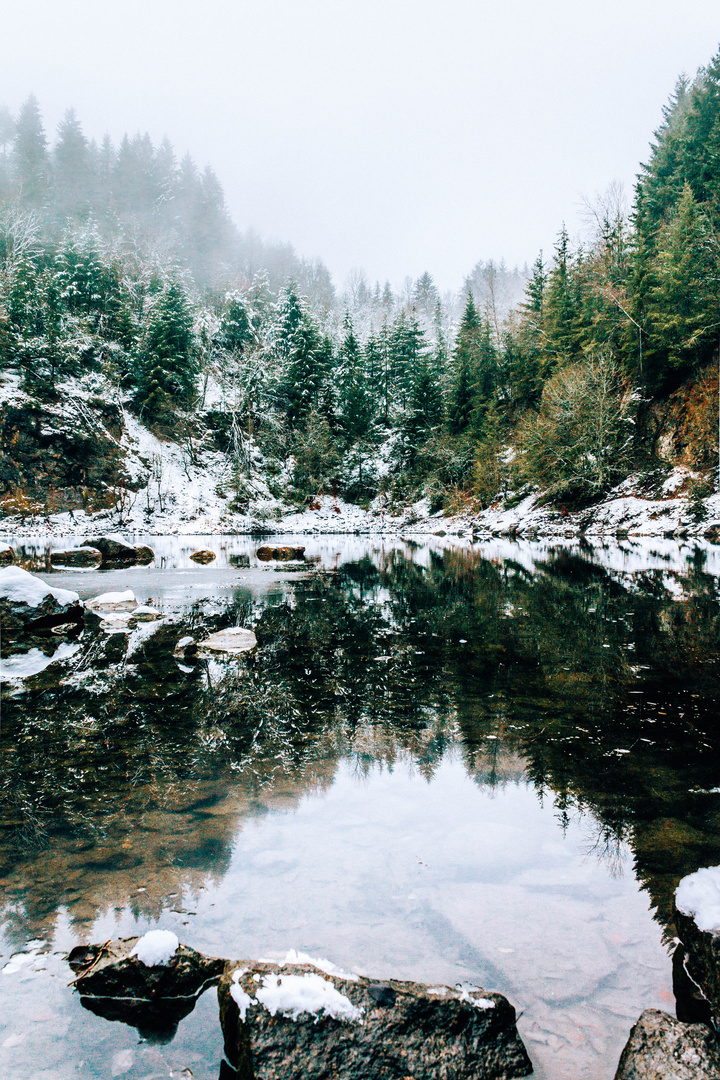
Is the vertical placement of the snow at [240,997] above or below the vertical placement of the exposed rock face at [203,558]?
below

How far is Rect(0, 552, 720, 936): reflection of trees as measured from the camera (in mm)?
2801

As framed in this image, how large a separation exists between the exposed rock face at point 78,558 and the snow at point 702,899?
20.1 metres

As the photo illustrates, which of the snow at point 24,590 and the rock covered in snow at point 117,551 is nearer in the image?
the snow at point 24,590

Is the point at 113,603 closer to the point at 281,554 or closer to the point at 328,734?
the point at 328,734

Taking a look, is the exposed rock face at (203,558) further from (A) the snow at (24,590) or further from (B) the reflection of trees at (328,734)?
(B) the reflection of trees at (328,734)

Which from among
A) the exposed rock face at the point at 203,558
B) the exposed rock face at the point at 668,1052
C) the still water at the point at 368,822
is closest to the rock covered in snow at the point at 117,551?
the exposed rock face at the point at 203,558

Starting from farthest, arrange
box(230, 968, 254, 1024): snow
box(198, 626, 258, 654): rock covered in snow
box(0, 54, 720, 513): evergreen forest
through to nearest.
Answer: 1. box(0, 54, 720, 513): evergreen forest
2. box(198, 626, 258, 654): rock covered in snow
3. box(230, 968, 254, 1024): snow

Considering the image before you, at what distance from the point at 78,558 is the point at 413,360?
Answer: 41532mm

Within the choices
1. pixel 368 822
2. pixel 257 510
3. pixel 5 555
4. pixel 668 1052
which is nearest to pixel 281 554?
pixel 5 555

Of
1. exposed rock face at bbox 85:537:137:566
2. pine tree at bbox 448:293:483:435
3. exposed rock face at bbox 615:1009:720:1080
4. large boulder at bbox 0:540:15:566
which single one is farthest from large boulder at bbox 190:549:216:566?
pine tree at bbox 448:293:483:435

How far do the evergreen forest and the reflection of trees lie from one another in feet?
72.8

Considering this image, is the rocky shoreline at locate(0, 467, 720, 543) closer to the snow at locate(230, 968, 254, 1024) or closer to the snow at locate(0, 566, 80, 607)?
the snow at locate(0, 566, 80, 607)

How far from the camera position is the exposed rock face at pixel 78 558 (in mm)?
19156

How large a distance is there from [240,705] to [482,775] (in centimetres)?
245
